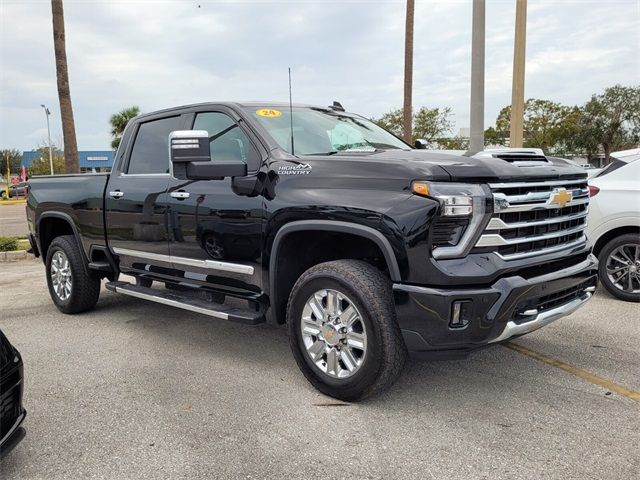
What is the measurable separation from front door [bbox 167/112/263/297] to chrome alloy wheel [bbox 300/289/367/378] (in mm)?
610

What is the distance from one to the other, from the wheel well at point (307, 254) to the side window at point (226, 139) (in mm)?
654

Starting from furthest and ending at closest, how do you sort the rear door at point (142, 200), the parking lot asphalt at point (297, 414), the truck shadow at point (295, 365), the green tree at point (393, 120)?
the green tree at point (393, 120) < the rear door at point (142, 200) < the truck shadow at point (295, 365) < the parking lot asphalt at point (297, 414)

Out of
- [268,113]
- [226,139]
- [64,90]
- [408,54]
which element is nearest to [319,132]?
[268,113]

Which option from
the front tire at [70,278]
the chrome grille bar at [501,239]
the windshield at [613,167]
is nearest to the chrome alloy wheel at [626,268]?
the windshield at [613,167]

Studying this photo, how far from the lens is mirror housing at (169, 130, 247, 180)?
12.5 ft

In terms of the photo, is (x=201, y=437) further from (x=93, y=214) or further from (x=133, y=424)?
(x=93, y=214)

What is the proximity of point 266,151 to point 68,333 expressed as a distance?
2.80 metres

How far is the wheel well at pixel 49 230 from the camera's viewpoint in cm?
638

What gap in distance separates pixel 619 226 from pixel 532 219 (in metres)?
3.11

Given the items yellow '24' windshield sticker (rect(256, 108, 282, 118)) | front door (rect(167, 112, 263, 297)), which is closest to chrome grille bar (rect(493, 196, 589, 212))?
front door (rect(167, 112, 263, 297))

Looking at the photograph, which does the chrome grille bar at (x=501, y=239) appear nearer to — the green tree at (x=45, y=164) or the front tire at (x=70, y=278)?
the front tire at (x=70, y=278)

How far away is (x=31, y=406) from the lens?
3635 millimetres

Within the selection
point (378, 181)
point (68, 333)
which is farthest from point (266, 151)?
point (68, 333)

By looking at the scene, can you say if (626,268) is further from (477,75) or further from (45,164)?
(45,164)
